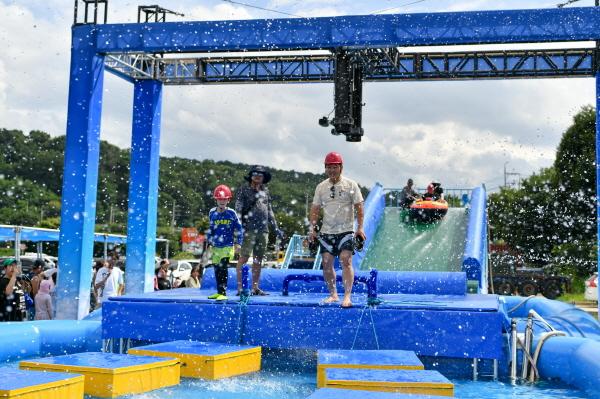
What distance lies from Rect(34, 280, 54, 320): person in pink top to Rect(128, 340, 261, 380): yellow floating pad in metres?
5.46

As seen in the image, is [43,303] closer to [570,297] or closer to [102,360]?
[102,360]

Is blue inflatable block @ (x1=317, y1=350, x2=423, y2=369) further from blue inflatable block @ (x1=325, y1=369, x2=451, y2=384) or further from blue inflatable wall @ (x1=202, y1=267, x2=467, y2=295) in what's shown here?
blue inflatable wall @ (x1=202, y1=267, x2=467, y2=295)

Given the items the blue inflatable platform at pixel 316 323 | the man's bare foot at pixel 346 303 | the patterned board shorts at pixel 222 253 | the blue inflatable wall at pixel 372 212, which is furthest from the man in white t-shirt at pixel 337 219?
the blue inflatable wall at pixel 372 212

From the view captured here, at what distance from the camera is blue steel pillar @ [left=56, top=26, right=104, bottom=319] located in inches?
561

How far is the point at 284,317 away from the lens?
8227mm

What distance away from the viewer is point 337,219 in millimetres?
8492

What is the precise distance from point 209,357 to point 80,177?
8577 mm

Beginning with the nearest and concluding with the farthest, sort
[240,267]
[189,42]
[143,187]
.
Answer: [240,267] < [189,42] < [143,187]

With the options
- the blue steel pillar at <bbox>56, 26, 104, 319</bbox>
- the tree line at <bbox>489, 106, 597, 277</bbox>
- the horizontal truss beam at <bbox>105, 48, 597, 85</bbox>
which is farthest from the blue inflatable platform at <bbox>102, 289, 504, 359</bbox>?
the tree line at <bbox>489, 106, 597, 277</bbox>

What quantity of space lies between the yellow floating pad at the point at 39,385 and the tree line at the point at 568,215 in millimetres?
36331

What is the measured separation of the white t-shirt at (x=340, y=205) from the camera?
27.8ft

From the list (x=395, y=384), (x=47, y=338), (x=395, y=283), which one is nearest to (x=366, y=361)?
(x=395, y=384)

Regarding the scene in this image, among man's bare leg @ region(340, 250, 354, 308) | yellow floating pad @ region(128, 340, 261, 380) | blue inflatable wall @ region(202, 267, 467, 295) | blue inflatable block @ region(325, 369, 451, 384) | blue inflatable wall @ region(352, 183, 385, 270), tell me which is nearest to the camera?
blue inflatable block @ region(325, 369, 451, 384)

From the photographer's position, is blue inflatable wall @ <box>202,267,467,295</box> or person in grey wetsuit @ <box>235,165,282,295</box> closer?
person in grey wetsuit @ <box>235,165,282,295</box>
